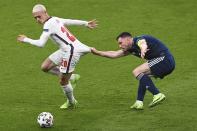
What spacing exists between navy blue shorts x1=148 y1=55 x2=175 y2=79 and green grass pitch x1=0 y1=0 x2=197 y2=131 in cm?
106

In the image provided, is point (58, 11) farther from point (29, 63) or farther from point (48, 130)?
point (48, 130)

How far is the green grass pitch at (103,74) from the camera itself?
530 inches

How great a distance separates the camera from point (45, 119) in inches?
506

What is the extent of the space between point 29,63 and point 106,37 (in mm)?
3630

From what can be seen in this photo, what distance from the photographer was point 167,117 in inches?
534

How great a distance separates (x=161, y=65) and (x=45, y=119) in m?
3.02

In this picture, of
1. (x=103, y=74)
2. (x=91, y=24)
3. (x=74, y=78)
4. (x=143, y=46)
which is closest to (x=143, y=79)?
(x=143, y=46)

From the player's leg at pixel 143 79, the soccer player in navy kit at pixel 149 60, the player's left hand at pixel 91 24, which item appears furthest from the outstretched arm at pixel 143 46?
the player's left hand at pixel 91 24

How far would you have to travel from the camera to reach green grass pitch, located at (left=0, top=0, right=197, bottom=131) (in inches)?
530

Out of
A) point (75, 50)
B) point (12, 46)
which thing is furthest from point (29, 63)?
point (75, 50)

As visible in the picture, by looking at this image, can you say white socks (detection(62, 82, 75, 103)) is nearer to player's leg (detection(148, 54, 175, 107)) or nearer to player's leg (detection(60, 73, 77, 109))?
player's leg (detection(60, 73, 77, 109))

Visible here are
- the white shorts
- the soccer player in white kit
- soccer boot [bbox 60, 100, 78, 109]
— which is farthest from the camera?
soccer boot [bbox 60, 100, 78, 109]

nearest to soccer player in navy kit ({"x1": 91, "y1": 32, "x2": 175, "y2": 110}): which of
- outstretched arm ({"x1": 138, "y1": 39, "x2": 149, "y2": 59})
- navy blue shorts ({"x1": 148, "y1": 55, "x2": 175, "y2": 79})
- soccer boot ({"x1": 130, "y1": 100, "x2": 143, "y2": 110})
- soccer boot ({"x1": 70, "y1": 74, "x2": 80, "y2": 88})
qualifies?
navy blue shorts ({"x1": 148, "y1": 55, "x2": 175, "y2": 79})

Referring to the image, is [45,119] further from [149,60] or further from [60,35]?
[149,60]
